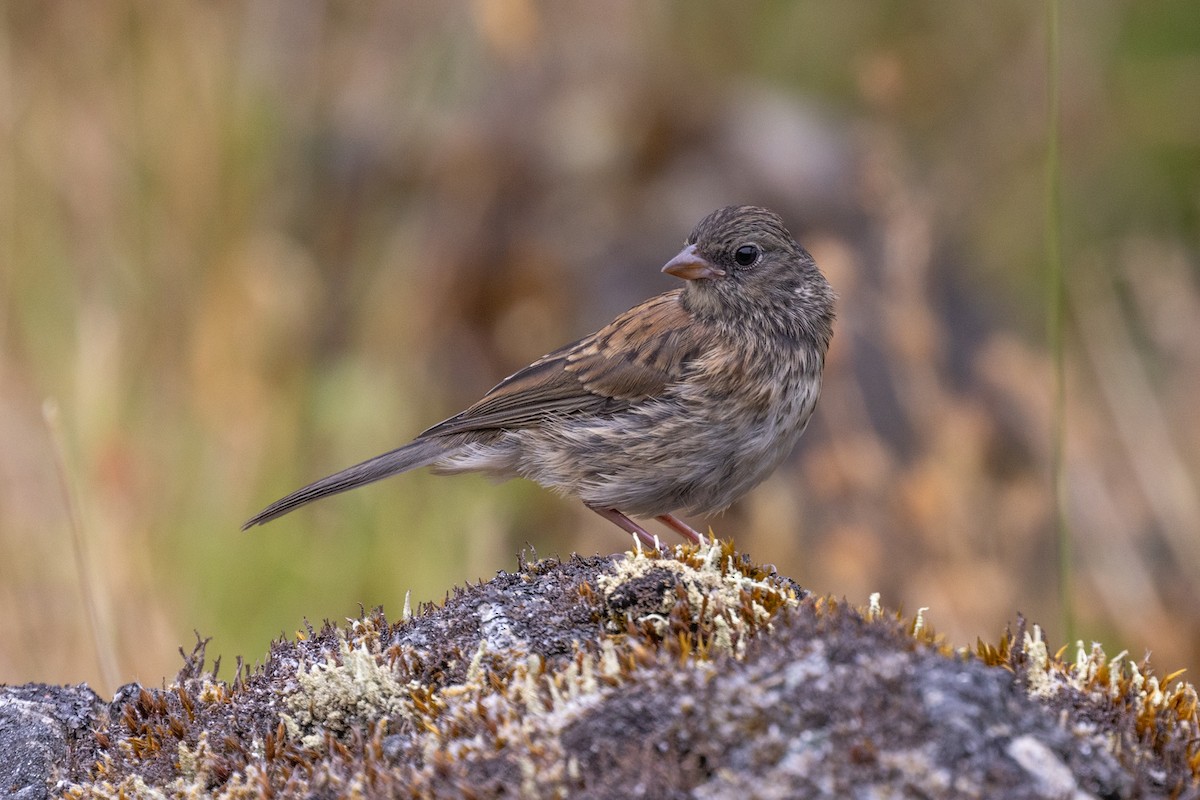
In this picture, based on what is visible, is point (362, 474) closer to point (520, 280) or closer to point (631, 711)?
point (631, 711)

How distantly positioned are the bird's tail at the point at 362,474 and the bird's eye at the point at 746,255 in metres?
1.16

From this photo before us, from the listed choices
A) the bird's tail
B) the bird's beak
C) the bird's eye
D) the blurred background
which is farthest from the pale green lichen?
the bird's eye

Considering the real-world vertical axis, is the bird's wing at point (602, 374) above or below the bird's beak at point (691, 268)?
below

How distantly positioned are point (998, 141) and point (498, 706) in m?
7.70

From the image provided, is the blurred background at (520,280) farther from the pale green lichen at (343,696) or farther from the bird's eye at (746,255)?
the pale green lichen at (343,696)

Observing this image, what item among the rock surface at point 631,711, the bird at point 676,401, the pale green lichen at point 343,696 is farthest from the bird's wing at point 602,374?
the pale green lichen at point 343,696

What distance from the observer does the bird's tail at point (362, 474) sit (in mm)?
4117

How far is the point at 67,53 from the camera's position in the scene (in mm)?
7438

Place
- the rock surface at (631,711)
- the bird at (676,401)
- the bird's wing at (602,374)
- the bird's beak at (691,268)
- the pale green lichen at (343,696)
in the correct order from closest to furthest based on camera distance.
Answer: the rock surface at (631,711), the pale green lichen at (343,696), the bird at (676,401), the bird's wing at (602,374), the bird's beak at (691,268)

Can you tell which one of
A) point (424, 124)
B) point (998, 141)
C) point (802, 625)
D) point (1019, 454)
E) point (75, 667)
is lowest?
point (802, 625)

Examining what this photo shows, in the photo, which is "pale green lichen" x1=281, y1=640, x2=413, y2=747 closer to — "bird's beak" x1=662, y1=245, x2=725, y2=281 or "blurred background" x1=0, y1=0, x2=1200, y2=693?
"blurred background" x1=0, y1=0, x2=1200, y2=693

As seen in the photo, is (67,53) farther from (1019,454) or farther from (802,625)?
(802,625)

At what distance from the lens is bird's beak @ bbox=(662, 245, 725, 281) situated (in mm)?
4488

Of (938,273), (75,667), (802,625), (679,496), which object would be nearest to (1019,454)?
(938,273)
